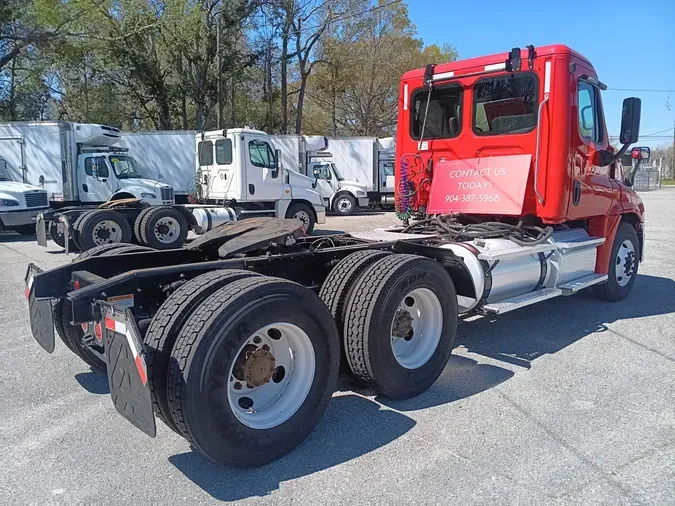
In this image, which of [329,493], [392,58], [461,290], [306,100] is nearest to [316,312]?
[329,493]

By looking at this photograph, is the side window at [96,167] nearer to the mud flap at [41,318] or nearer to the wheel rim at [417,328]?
the mud flap at [41,318]

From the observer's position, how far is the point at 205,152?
49.5ft

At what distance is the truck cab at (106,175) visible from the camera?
15766 mm

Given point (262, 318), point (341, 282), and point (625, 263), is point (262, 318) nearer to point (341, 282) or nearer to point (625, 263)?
point (341, 282)

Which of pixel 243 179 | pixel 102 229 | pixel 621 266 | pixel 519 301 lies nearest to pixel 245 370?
pixel 519 301

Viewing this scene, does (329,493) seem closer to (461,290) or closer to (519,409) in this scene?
(519,409)

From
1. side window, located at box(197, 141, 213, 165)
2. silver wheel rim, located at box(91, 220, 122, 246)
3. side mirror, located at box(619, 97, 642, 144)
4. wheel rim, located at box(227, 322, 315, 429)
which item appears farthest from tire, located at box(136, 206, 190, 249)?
wheel rim, located at box(227, 322, 315, 429)

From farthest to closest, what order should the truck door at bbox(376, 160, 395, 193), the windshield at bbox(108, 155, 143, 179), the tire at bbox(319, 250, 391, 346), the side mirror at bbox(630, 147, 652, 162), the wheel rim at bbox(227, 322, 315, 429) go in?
the truck door at bbox(376, 160, 395, 193) → the windshield at bbox(108, 155, 143, 179) → the side mirror at bbox(630, 147, 652, 162) → the tire at bbox(319, 250, 391, 346) → the wheel rim at bbox(227, 322, 315, 429)

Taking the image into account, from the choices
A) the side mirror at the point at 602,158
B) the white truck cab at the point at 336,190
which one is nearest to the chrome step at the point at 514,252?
the side mirror at the point at 602,158

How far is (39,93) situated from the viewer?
32625 millimetres

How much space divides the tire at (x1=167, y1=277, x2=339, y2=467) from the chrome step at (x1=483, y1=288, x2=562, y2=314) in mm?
1982

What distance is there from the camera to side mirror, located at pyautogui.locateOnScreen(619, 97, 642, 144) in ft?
19.8

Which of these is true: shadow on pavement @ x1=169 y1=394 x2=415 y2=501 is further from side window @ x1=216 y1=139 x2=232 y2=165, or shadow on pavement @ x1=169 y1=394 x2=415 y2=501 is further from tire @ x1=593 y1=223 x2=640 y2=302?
side window @ x1=216 y1=139 x2=232 y2=165

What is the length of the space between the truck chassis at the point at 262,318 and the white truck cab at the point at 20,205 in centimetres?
1202
